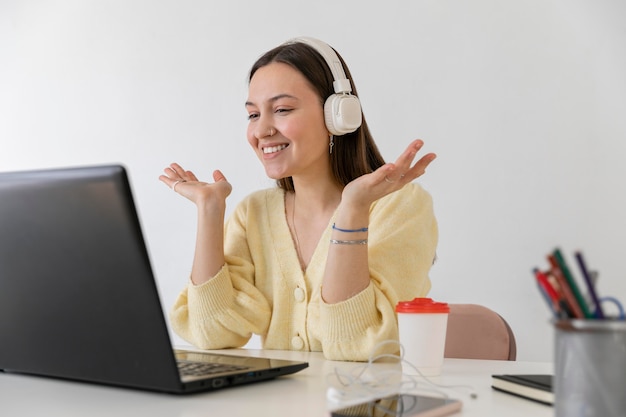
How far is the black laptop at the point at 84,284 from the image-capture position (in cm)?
78

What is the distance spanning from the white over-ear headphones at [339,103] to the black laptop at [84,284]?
0.94 meters

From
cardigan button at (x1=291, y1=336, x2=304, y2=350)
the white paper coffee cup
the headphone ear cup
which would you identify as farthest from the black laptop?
the headphone ear cup

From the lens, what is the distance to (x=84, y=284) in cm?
Answer: 84

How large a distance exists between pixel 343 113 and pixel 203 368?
89 centimetres

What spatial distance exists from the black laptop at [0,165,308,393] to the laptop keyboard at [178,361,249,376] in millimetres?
10

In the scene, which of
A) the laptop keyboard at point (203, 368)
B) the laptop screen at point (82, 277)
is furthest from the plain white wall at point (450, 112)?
the laptop screen at point (82, 277)

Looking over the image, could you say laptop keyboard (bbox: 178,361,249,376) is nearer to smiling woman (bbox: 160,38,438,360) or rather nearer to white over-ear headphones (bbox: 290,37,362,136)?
smiling woman (bbox: 160,38,438,360)

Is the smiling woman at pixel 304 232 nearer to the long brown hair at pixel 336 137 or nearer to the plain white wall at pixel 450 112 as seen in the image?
the long brown hair at pixel 336 137

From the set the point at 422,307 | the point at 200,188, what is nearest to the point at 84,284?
the point at 422,307

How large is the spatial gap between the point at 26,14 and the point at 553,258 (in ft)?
13.0

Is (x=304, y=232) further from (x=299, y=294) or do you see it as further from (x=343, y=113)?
(x=343, y=113)

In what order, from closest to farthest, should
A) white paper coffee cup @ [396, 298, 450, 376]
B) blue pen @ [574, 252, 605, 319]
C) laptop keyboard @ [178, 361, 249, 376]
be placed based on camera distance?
blue pen @ [574, 252, 605, 319] → laptop keyboard @ [178, 361, 249, 376] → white paper coffee cup @ [396, 298, 450, 376]

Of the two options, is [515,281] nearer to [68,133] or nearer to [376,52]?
[376,52]

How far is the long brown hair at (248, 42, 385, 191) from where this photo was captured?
1.83 m
